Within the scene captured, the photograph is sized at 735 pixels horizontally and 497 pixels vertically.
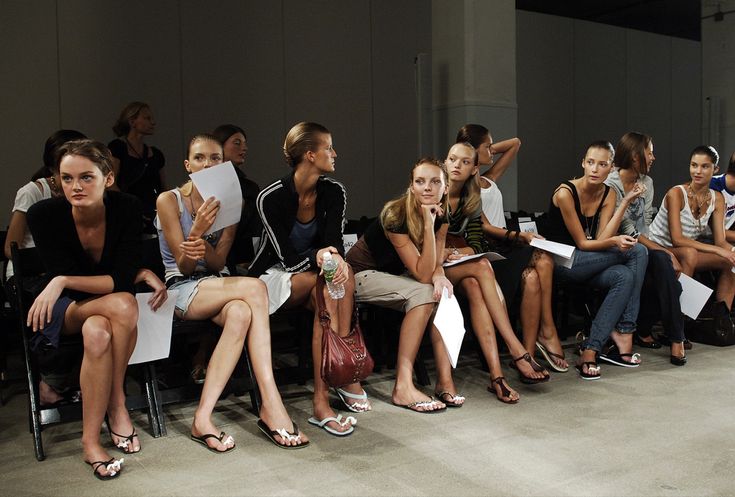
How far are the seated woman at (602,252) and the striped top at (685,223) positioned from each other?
770 mm

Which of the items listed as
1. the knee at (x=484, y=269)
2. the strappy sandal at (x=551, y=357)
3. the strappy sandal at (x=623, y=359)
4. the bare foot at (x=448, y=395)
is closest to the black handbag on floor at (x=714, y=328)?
the strappy sandal at (x=623, y=359)

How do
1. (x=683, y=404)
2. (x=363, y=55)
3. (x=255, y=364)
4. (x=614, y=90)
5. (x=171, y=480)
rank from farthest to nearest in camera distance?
(x=614, y=90)
(x=363, y=55)
(x=683, y=404)
(x=255, y=364)
(x=171, y=480)

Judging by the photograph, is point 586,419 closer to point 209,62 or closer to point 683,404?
point 683,404

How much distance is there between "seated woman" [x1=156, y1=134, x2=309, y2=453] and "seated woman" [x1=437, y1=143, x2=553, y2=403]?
89 cm

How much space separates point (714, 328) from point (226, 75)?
4787 millimetres

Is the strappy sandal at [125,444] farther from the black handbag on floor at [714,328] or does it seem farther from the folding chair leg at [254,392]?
the black handbag on floor at [714,328]

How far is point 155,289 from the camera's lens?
9.85ft

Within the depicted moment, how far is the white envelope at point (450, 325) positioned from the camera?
323 centimetres

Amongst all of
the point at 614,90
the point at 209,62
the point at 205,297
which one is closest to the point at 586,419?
the point at 205,297

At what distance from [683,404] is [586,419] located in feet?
1.75

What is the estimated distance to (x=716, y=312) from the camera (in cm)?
472

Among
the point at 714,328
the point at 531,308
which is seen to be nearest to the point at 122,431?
the point at 531,308

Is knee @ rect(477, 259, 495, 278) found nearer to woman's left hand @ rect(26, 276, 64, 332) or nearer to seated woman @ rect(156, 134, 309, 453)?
seated woman @ rect(156, 134, 309, 453)

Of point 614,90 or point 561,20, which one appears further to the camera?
point 614,90
